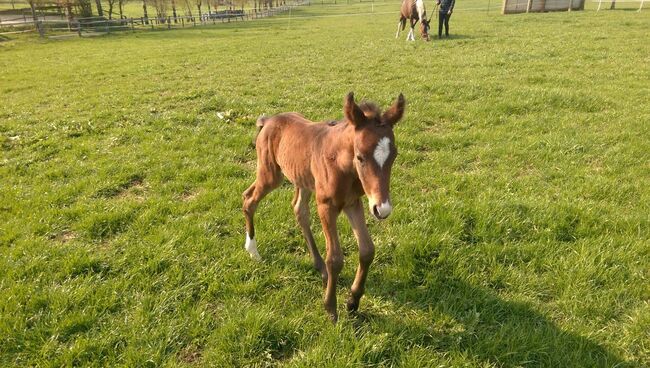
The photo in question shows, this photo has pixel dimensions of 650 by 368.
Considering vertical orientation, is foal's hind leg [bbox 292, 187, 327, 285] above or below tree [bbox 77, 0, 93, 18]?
below

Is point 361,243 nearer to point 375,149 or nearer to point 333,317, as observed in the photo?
point 333,317

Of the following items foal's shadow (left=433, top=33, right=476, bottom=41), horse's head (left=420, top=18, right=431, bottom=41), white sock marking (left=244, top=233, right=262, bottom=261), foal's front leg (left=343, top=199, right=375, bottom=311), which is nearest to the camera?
foal's front leg (left=343, top=199, right=375, bottom=311)

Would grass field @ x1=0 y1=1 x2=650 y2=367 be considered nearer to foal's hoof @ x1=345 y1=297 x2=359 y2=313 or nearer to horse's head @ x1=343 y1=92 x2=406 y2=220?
foal's hoof @ x1=345 y1=297 x2=359 y2=313

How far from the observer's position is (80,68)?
687 inches

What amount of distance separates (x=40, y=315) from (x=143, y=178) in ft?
10.4

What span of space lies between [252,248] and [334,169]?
65.0 inches

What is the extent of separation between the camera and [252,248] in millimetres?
4281

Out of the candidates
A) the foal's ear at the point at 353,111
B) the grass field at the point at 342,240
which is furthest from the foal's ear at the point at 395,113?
the grass field at the point at 342,240

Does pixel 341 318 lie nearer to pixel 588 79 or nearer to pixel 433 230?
pixel 433 230

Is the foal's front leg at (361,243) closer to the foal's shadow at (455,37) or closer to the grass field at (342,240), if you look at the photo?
the grass field at (342,240)

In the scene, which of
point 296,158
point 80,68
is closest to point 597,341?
point 296,158

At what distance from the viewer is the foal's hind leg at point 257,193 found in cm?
412

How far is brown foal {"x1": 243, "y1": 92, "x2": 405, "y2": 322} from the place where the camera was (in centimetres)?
266

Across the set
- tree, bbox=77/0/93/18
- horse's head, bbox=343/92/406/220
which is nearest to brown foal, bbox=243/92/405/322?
horse's head, bbox=343/92/406/220
